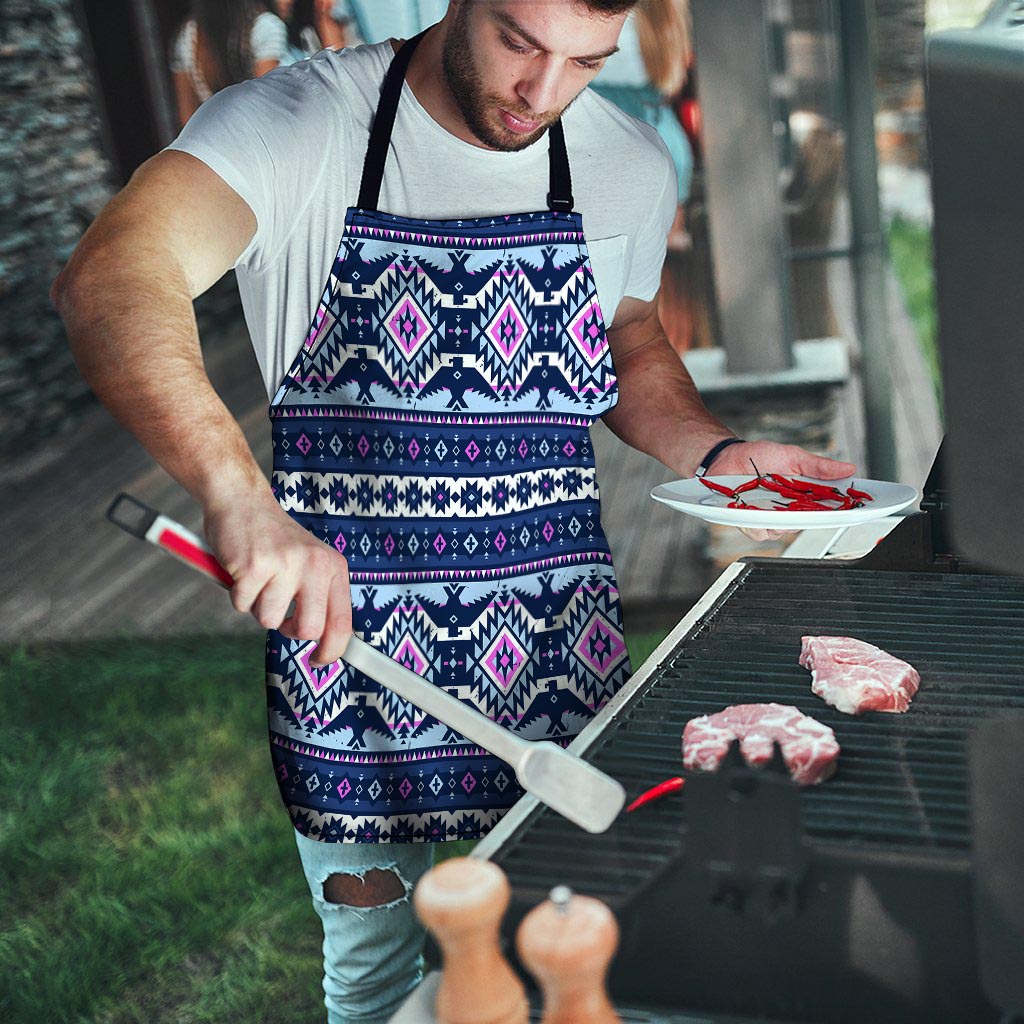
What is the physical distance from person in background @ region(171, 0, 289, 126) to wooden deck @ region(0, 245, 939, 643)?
182cm

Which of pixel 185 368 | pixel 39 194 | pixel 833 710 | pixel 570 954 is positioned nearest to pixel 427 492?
pixel 185 368

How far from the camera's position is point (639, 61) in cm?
460

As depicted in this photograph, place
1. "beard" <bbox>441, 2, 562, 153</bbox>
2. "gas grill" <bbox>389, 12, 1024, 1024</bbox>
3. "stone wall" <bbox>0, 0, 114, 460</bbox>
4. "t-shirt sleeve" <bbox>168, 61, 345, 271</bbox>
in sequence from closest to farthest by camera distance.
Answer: "gas grill" <bbox>389, 12, 1024, 1024</bbox>
"t-shirt sleeve" <bbox>168, 61, 345, 271</bbox>
"beard" <bbox>441, 2, 562, 153</bbox>
"stone wall" <bbox>0, 0, 114, 460</bbox>

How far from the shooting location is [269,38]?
654cm

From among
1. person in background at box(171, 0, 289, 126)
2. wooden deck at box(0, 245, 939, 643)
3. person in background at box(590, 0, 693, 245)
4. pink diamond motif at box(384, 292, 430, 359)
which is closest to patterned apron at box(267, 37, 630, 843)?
pink diamond motif at box(384, 292, 430, 359)

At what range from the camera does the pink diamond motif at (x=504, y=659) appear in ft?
6.07

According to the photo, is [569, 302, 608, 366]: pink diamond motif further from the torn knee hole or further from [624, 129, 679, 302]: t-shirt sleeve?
the torn knee hole

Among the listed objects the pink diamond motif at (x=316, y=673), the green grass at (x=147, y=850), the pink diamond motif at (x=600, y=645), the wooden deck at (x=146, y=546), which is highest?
the pink diamond motif at (x=316, y=673)

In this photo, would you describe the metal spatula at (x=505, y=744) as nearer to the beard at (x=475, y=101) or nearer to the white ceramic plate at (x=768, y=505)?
the white ceramic plate at (x=768, y=505)

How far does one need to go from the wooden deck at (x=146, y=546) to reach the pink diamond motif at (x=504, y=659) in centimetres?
314

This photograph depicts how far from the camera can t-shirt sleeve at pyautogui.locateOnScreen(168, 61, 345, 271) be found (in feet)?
5.45

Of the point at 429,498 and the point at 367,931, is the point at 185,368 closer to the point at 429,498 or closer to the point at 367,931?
the point at 429,498

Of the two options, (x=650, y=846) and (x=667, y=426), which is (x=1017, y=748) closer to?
(x=650, y=846)

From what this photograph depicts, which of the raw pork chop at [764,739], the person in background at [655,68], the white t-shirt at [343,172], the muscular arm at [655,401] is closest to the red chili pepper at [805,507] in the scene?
the muscular arm at [655,401]
